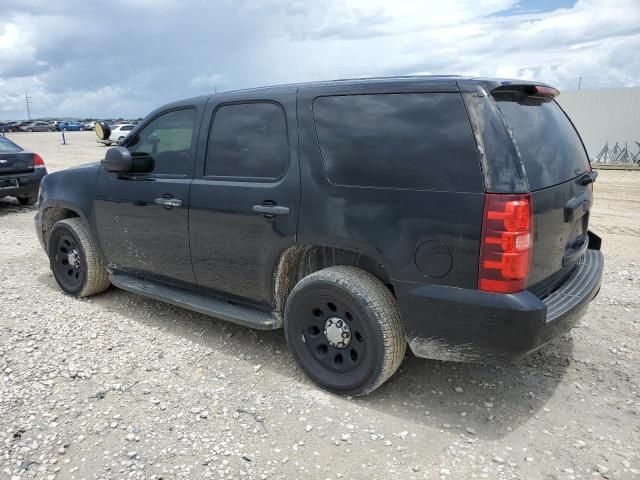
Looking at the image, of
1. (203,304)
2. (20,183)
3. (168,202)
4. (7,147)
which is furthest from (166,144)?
(7,147)

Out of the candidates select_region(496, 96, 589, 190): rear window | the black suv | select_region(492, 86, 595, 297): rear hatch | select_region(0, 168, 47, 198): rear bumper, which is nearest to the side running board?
the black suv

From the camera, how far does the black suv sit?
2617mm

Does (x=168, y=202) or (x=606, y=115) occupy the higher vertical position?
(x=606, y=115)

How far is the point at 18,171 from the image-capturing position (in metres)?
9.59

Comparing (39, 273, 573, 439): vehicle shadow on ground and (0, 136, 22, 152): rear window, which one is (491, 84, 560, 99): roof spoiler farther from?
(0, 136, 22, 152): rear window

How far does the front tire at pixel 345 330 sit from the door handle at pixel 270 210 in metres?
0.44

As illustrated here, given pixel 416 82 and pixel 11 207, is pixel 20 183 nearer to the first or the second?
pixel 11 207

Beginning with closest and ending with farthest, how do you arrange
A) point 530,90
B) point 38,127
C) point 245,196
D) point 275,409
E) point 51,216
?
point 530,90, point 275,409, point 245,196, point 51,216, point 38,127

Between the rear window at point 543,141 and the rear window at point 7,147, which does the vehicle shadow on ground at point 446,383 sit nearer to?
the rear window at point 543,141

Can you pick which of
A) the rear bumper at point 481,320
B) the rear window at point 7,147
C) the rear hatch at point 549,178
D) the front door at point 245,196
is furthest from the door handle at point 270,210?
the rear window at point 7,147

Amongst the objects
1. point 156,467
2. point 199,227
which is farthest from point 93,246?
point 156,467

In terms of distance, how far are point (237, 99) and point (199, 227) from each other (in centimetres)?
95

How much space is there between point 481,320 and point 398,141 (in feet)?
3.44

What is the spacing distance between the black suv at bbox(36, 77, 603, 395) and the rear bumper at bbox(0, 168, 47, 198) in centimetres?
654
